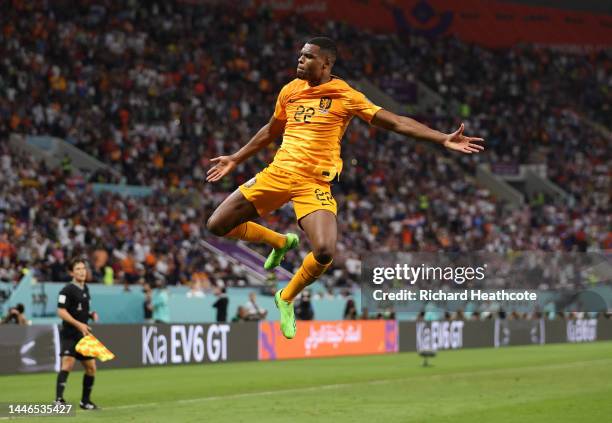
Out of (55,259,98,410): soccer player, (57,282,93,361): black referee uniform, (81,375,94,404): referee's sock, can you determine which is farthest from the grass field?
(57,282,93,361): black referee uniform

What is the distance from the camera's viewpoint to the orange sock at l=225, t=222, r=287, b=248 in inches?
412

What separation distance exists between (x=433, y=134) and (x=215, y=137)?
93.5ft

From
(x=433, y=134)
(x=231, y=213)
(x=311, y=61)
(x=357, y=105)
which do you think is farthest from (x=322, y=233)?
(x=311, y=61)

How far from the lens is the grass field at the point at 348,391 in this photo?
47.9 feet

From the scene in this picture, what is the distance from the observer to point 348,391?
18.6m

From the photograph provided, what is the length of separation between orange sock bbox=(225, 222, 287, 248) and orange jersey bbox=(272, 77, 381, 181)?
29.6 inches

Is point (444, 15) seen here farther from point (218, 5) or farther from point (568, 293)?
point (568, 293)

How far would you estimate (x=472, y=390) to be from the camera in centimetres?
1880

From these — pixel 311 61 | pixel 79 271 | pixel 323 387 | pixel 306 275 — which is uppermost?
pixel 311 61

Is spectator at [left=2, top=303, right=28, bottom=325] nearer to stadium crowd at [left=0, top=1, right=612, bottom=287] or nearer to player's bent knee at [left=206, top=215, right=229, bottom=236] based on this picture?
stadium crowd at [left=0, top=1, right=612, bottom=287]

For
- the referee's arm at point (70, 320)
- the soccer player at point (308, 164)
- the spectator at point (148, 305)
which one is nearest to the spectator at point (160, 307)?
the spectator at point (148, 305)

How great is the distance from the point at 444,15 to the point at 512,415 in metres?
43.0

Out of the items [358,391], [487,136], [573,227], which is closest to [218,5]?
[487,136]

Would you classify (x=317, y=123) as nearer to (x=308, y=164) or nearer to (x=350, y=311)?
(x=308, y=164)
